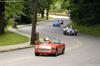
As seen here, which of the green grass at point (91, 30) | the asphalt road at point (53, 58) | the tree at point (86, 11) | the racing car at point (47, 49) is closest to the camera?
the asphalt road at point (53, 58)

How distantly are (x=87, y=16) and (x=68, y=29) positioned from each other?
14.7 m

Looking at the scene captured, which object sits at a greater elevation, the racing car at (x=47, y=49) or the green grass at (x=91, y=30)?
the racing car at (x=47, y=49)

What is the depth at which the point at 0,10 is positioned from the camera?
5641 cm

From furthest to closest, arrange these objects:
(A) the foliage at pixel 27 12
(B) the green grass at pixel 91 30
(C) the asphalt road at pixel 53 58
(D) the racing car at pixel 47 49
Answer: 1. (A) the foliage at pixel 27 12
2. (B) the green grass at pixel 91 30
3. (D) the racing car at pixel 47 49
4. (C) the asphalt road at pixel 53 58

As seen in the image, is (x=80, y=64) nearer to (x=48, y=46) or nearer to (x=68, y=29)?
(x=48, y=46)

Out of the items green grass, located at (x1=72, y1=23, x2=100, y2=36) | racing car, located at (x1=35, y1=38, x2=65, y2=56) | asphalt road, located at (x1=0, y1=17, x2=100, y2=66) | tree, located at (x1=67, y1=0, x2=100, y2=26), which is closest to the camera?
asphalt road, located at (x1=0, y1=17, x2=100, y2=66)

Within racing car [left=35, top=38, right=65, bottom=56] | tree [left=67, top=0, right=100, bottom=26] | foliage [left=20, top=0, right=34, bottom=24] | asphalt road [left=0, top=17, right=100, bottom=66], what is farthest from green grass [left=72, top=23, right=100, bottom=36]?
racing car [left=35, top=38, right=65, bottom=56]

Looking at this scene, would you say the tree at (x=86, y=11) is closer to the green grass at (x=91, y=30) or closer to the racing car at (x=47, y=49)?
the green grass at (x=91, y=30)

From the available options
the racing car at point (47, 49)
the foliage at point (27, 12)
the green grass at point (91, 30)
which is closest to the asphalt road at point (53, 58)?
the racing car at point (47, 49)

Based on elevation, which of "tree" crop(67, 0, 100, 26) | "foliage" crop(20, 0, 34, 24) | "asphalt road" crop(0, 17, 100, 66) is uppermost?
"asphalt road" crop(0, 17, 100, 66)

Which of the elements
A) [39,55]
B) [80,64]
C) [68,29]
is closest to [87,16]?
[68,29]

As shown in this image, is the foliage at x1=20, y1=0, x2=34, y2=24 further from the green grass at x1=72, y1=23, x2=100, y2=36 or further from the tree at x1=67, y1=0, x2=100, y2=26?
the green grass at x1=72, y1=23, x2=100, y2=36

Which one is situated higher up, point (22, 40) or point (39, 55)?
point (39, 55)

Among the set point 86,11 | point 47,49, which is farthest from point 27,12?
point 47,49
